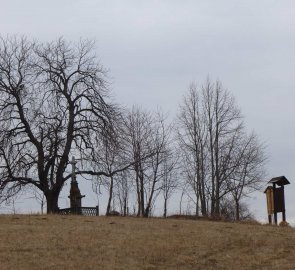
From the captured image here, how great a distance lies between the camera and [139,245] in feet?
59.8

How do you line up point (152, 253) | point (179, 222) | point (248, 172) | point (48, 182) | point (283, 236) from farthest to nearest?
point (248, 172), point (48, 182), point (179, 222), point (283, 236), point (152, 253)

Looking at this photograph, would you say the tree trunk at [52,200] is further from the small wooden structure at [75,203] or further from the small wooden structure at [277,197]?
the small wooden structure at [277,197]

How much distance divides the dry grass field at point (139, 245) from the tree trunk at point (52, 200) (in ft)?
28.4

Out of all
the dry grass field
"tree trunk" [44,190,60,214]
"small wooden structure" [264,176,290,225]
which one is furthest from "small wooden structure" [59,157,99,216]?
"small wooden structure" [264,176,290,225]

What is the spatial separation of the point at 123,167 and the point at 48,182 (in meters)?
4.23

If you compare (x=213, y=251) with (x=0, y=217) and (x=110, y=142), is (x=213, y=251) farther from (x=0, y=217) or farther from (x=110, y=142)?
(x=110, y=142)

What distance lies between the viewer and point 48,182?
107ft

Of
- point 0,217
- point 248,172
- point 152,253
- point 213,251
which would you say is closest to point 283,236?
point 213,251

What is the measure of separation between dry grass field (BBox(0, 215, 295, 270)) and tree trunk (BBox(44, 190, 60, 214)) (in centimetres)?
867

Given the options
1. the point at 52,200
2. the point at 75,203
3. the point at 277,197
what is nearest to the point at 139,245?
the point at 277,197

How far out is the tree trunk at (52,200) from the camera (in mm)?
31672

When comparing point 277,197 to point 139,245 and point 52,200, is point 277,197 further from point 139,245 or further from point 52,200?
point 52,200

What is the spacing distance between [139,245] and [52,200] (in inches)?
568

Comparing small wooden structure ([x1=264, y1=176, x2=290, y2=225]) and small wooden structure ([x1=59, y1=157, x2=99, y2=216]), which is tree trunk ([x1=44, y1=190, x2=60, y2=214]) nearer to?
small wooden structure ([x1=59, y1=157, x2=99, y2=216])
